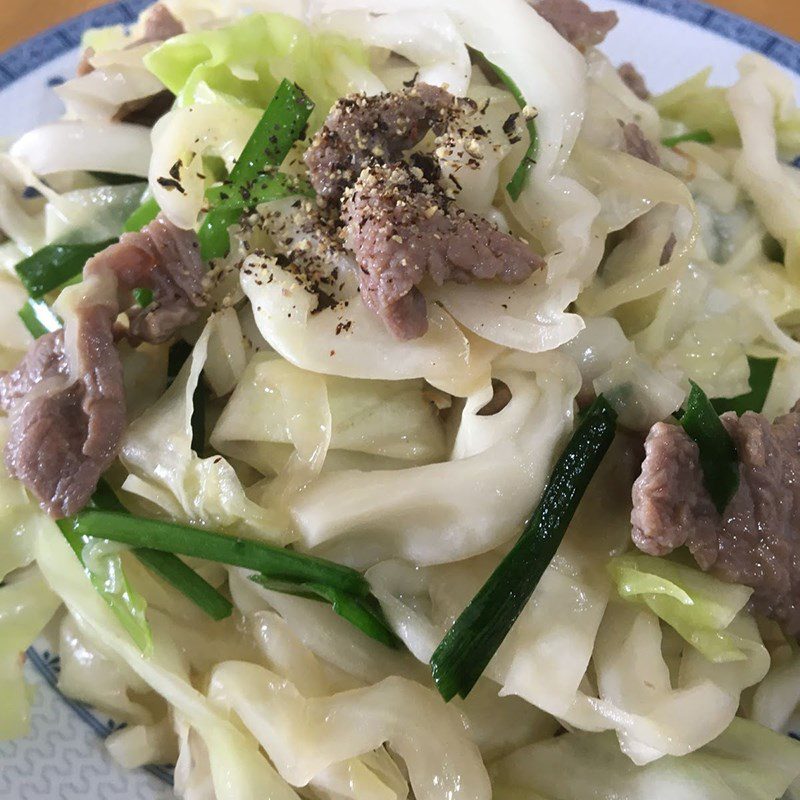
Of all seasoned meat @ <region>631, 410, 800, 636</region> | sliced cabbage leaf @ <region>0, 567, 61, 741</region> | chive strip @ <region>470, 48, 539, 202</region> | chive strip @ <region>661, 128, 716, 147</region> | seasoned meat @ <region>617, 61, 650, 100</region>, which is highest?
chive strip @ <region>470, 48, 539, 202</region>

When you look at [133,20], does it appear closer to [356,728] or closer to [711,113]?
[711,113]

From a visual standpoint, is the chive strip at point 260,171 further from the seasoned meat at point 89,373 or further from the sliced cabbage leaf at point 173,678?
the sliced cabbage leaf at point 173,678

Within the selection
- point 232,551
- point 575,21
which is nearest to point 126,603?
point 232,551

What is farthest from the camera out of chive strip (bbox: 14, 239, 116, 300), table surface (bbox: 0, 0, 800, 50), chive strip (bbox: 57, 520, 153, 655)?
table surface (bbox: 0, 0, 800, 50)

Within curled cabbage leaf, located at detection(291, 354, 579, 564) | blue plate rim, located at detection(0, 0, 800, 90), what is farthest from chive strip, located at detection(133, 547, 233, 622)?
blue plate rim, located at detection(0, 0, 800, 90)

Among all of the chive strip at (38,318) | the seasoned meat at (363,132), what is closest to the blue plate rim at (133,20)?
the chive strip at (38,318)

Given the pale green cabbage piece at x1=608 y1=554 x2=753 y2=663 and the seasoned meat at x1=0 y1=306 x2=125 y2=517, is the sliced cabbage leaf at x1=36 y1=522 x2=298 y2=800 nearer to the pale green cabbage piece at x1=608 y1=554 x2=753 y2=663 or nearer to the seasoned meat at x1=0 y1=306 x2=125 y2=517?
the seasoned meat at x1=0 y1=306 x2=125 y2=517
